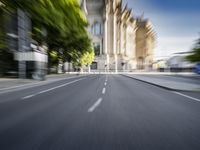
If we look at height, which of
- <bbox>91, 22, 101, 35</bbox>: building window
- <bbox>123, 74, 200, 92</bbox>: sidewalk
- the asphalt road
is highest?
<bbox>91, 22, 101, 35</bbox>: building window

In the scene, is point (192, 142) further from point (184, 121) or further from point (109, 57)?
point (109, 57)

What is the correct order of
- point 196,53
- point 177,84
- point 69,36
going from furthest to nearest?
point 69,36
point 177,84
point 196,53

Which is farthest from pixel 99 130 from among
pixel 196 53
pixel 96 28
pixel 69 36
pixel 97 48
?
pixel 96 28

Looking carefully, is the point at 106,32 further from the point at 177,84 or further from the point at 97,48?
the point at 177,84

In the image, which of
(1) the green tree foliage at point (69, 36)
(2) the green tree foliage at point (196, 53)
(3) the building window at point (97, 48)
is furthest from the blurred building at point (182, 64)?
(3) the building window at point (97, 48)

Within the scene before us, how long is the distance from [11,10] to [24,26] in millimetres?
18142

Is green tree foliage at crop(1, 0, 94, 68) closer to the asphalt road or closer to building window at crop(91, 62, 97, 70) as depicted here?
the asphalt road

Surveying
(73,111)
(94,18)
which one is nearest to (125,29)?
(94,18)

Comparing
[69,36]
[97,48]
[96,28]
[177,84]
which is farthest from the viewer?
[96,28]

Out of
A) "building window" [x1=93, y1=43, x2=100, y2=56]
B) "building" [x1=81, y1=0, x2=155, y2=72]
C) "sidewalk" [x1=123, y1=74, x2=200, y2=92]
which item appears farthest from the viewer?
"building window" [x1=93, y1=43, x2=100, y2=56]

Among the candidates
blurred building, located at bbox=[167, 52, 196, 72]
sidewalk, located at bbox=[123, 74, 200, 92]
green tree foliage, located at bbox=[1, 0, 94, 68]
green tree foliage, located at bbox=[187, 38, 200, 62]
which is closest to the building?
blurred building, located at bbox=[167, 52, 196, 72]

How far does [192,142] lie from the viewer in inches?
142

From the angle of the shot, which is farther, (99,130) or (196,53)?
(196,53)

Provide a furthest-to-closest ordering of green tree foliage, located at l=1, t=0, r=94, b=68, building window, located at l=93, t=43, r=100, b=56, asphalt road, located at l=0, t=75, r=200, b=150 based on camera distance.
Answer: building window, located at l=93, t=43, r=100, b=56 → green tree foliage, located at l=1, t=0, r=94, b=68 → asphalt road, located at l=0, t=75, r=200, b=150
